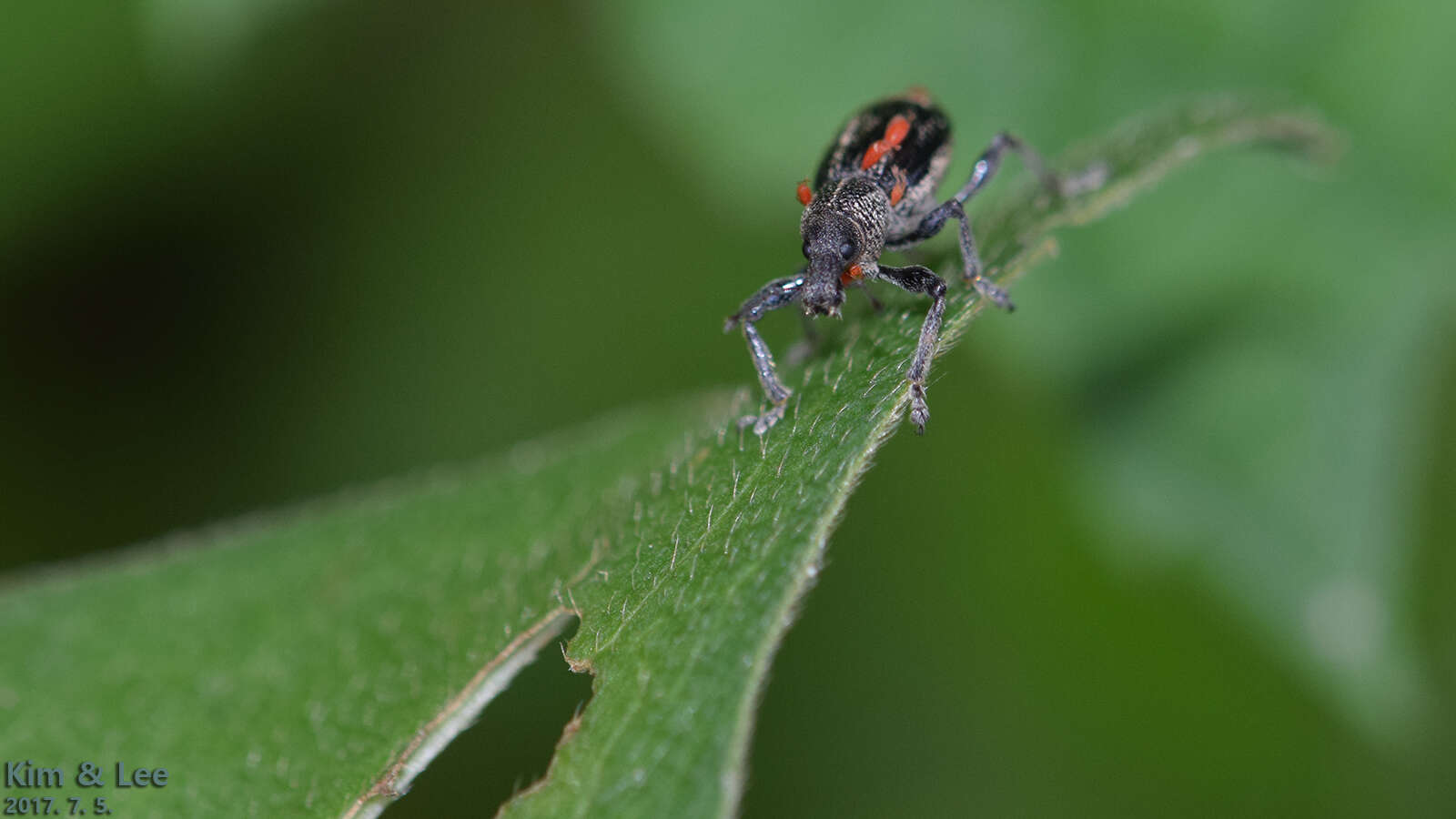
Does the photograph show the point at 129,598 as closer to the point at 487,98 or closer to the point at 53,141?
the point at 53,141

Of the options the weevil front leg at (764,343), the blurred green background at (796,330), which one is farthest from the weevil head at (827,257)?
the blurred green background at (796,330)

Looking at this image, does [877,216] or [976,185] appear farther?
[976,185]

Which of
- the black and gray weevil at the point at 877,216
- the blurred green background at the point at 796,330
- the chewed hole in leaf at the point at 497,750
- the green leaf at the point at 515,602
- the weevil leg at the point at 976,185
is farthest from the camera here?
the blurred green background at the point at 796,330

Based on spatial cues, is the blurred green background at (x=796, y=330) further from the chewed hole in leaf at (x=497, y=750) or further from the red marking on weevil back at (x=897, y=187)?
the red marking on weevil back at (x=897, y=187)

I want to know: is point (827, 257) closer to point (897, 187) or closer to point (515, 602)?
point (897, 187)

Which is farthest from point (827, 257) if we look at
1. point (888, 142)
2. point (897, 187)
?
point (888, 142)

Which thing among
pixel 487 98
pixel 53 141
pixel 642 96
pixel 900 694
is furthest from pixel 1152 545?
pixel 53 141

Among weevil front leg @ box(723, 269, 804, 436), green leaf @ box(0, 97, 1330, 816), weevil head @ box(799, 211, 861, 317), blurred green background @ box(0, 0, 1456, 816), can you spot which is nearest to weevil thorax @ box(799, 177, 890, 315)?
weevil head @ box(799, 211, 861, 317)
